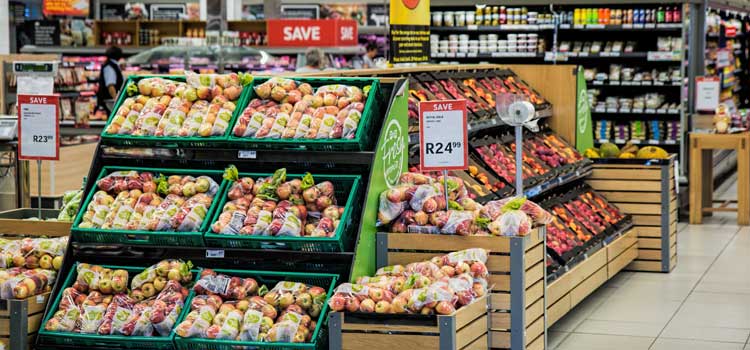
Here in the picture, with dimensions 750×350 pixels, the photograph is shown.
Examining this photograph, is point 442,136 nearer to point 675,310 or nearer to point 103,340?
point 103,340

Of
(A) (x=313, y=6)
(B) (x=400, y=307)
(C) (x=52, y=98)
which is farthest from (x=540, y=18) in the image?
(A) (x=313, y=6)

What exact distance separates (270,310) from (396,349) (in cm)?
55

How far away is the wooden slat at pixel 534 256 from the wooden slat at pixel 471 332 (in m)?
0.50

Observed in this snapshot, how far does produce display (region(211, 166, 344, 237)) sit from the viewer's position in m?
4.61

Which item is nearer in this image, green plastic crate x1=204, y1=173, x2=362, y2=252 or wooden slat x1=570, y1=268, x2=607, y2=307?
green plastic crate x1=204, y1=173, x2=362, y2=252

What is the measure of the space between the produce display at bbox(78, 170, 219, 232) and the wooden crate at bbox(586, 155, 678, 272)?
14.9 feet

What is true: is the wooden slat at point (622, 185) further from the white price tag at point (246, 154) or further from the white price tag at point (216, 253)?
the white price tag at point (216, 253)

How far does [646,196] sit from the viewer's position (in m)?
8.66

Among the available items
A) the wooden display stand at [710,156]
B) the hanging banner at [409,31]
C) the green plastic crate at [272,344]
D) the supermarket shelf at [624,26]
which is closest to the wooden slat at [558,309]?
the green plastic crate at [272,344]

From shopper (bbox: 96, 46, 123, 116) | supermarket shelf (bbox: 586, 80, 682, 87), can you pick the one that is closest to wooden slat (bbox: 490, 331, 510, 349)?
supermarket shelf (bbox: 586, 80, 682, 87)

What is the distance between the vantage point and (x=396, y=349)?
4.20 meters

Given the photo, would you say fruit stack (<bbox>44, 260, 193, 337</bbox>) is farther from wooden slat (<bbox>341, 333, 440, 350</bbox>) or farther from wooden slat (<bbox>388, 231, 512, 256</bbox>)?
wooden slat (<bbox>388, 231, 512, 256</bbox>)

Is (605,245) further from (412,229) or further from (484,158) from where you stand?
(412,229)

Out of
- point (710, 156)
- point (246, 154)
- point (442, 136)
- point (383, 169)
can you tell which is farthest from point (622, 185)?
point (246, 154)
